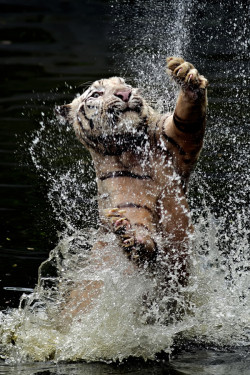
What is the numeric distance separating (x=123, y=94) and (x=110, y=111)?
99 mm

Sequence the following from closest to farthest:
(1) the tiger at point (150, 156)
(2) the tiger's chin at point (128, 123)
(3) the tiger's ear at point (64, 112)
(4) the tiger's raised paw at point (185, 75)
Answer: (4) the tiger's raised paw at point (185, 75)
(1) the tiger at point (150, 156)
(2) the tiger's chin at point (128, 123)
(3) the tiger's ear at point (64, 112)

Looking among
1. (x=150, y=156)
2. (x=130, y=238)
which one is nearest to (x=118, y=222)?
(x=130, y=238)

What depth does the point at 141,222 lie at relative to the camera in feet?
10.5

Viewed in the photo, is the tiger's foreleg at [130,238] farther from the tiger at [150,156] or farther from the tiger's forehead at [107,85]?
the tiger's forehead at [107,85]

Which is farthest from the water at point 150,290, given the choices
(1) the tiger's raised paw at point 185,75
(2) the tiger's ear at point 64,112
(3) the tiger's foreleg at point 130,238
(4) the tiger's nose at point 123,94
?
(1) the tiger's raised paw at point 185,75

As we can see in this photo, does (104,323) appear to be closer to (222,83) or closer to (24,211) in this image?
(24,211)

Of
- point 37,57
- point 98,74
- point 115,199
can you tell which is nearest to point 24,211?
point 115,199

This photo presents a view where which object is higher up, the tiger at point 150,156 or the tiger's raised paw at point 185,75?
the tiger's raised paw at point 185,75

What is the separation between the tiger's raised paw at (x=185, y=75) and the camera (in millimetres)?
3068

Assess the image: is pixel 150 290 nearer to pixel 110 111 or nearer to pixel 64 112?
pixel 110 111

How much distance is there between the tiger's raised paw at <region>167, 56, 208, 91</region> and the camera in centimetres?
307

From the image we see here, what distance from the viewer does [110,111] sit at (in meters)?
3.40

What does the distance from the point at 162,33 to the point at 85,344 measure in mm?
2542

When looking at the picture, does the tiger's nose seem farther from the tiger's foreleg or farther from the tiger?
the tiger's foreleg
